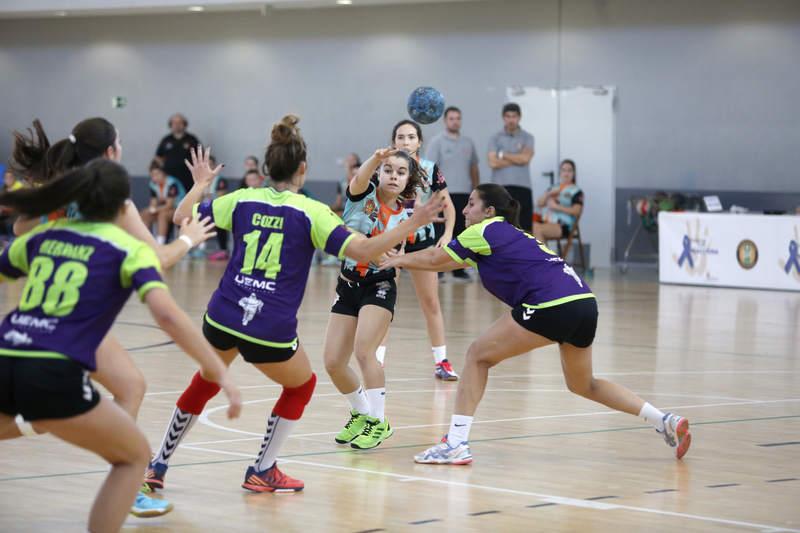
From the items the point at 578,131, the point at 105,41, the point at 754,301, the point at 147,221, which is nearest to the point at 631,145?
the point at 578,131

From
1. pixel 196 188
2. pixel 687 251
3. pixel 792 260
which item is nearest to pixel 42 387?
pixel 196 188

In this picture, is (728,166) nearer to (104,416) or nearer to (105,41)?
(105,41)

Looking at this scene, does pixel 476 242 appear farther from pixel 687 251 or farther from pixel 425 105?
pixel 687 251

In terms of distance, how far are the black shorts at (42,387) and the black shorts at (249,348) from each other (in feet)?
4.21

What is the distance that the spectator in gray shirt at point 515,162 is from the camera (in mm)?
17781

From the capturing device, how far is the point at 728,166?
19.8 m

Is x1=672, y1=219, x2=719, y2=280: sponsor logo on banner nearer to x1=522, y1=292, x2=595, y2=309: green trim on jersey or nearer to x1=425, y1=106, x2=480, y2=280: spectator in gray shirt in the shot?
x1=425, y1=106, x2=480, y2=280: spectator in gray shirt

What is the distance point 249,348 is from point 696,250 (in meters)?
13.0

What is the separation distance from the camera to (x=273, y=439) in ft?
18.0

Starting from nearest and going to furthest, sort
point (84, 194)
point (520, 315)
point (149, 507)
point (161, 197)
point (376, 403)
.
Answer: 1. point (84, 194)
2. point (149, 507)
3. point (520, 315)
4. point (376, 403)
5. point (161, 197)

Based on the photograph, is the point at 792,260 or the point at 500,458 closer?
the point at 500,458

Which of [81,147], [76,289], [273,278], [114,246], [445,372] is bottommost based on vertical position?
[445,372]

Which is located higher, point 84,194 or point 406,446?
point 84,194

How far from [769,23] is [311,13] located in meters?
8.23
